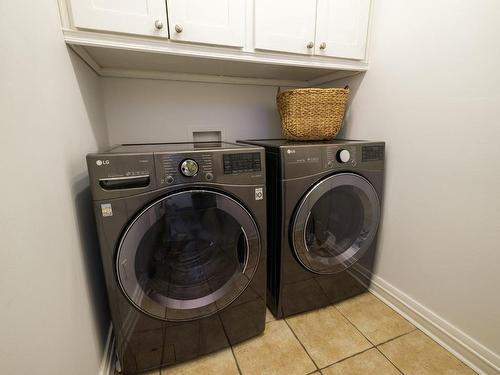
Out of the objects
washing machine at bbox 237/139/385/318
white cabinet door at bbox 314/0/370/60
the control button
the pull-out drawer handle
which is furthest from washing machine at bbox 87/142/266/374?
→ white cabinet door at bbox 314/0/370/60

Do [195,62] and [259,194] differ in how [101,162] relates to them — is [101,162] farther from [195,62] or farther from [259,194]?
[195,62]

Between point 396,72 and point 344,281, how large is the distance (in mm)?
1162

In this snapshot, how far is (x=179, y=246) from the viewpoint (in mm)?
965

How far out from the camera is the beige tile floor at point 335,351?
3.47ft

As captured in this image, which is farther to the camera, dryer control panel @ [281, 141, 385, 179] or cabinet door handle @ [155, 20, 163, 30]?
dryer control panel @ [281, 141, 385, 179]

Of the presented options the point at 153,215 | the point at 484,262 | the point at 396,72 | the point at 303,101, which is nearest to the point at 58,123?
the point at 153,215

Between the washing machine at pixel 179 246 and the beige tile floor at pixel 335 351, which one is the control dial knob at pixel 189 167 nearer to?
the washing machine at pixel 179 246

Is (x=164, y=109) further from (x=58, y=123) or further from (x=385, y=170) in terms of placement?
(x=385, y=170)

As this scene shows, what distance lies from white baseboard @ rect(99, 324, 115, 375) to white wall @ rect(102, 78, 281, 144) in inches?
42.5

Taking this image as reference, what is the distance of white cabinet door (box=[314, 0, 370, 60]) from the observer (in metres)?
1.23

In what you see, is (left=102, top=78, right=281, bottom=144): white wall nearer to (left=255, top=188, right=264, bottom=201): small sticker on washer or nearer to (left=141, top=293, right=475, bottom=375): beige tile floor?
(left=255, top=188, right=264, bottom=201): small sticker on washer

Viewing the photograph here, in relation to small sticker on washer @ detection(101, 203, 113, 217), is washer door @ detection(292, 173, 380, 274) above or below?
below

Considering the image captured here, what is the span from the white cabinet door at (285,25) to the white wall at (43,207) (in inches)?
31.9

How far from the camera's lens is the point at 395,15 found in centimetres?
123
